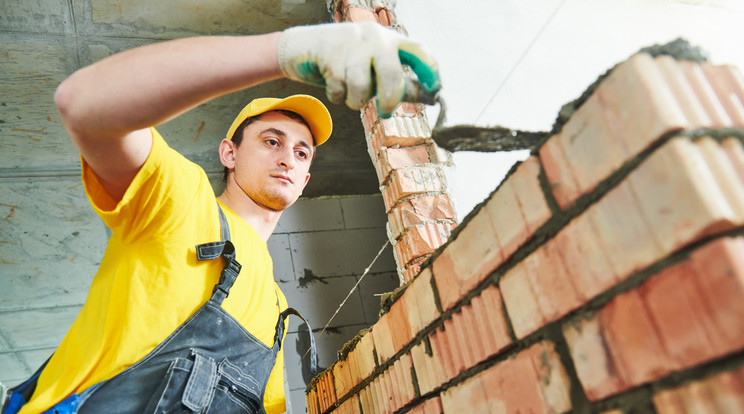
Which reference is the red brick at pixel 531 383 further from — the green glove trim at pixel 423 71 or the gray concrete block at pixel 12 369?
the gray concrete block at pixel 12 369

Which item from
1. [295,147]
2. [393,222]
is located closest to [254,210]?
[295,147]

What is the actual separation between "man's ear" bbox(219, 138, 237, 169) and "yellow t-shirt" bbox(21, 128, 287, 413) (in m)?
0.51

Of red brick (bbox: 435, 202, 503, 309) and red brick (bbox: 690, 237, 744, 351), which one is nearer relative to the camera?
red brick (bbox: 690, 237, 744, 351)

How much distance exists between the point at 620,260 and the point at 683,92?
21cm

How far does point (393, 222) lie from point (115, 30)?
189cm

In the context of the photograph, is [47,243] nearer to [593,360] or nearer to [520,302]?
[520,302]

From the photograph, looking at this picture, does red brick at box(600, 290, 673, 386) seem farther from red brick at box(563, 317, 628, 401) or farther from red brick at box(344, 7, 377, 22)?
red brick at box(344, 7, 377, 22)

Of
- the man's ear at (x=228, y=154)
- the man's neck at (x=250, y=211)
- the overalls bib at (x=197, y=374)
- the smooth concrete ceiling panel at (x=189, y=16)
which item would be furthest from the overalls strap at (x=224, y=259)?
the smooth concrete ceiling panel at (x=189, y=16)

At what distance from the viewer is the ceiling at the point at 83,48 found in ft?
7.63

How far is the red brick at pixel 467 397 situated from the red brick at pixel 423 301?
152mm

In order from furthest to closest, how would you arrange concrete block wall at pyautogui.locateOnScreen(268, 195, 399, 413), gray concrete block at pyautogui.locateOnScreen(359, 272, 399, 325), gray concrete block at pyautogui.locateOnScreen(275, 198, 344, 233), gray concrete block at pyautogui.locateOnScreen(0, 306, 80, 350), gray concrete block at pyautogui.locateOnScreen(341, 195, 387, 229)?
gray concrete block at pyautogui.locateOnScreen(0, 306, 80, 350) → gray concrete block at pyautogui.locateOnScreen(341, 195, 387, 229) → gray concrete block at pyautogui.locateOnScreen(275, 198, 344, 233) → gray concrete block at pyautogui.locateOnScreen(359, 272, 399, 325) → concrete block wall at pyautogui.locateOnScreen(268, 195, 399, 413)

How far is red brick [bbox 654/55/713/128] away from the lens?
1.71 ft

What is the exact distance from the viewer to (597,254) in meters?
0.59

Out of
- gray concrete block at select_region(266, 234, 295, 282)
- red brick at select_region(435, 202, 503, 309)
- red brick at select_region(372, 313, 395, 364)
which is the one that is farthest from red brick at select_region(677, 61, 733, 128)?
gray concrete block at select_region(266, 234, 295, 282)
